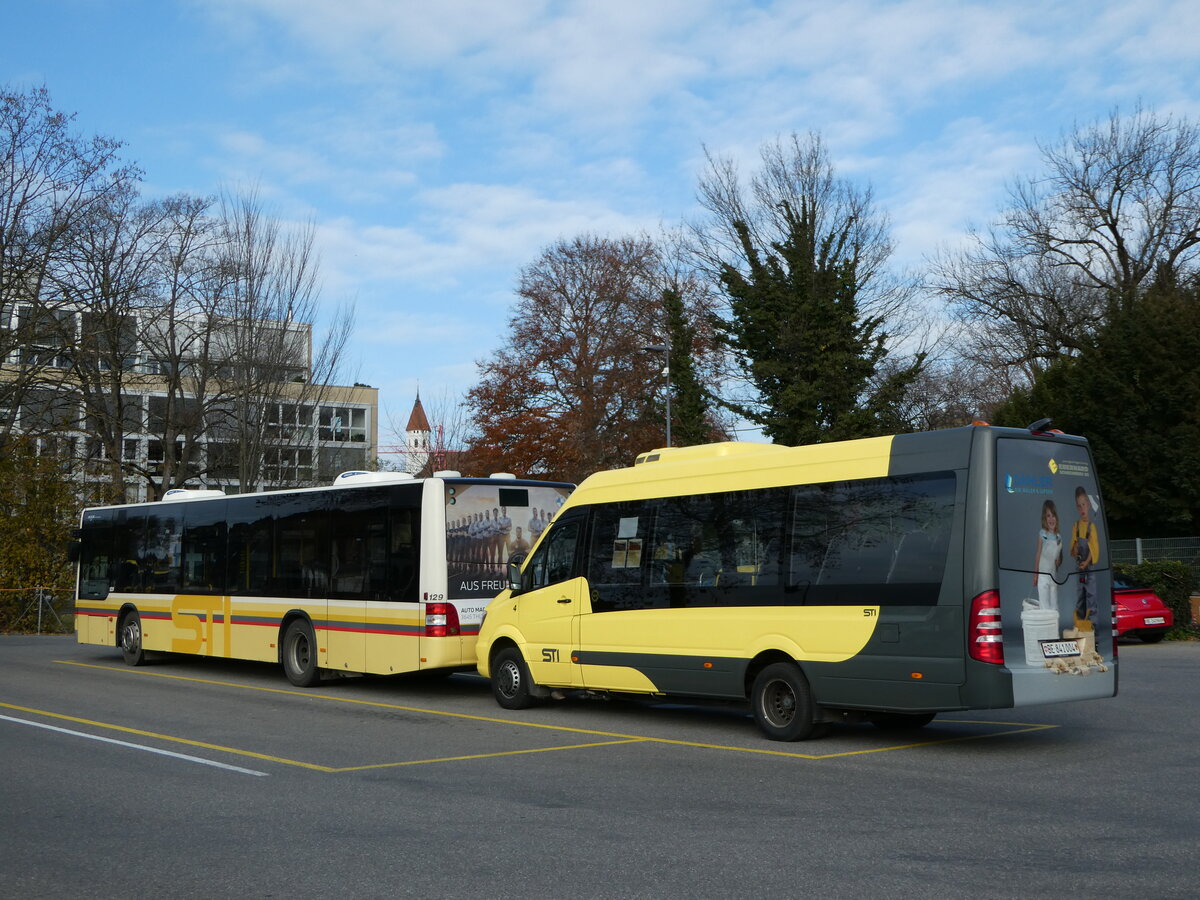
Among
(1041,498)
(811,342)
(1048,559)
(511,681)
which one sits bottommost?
(511,681)

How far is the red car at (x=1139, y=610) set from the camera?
24.7m

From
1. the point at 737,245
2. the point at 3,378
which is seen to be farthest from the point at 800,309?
the point at 3,378

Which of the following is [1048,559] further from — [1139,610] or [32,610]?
[32,610]

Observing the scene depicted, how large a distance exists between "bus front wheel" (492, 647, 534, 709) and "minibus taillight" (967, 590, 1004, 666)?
18.8 ft

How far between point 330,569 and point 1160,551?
2033 cm

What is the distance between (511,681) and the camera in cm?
1438

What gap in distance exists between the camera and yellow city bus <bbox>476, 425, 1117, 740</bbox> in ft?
33.3

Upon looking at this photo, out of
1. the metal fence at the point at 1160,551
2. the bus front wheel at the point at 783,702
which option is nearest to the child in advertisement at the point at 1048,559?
the bus front wheel at the point at 783,702

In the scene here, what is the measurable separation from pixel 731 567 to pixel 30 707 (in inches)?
340

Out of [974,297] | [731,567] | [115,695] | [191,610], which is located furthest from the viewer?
[974,297]

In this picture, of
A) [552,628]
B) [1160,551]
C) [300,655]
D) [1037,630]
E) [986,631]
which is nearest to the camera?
[986,631]

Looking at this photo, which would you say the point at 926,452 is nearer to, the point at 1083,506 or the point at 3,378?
the point at 1083,506

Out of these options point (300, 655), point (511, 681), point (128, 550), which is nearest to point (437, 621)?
point (511, 681)

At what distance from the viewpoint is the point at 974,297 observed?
4672 cm
